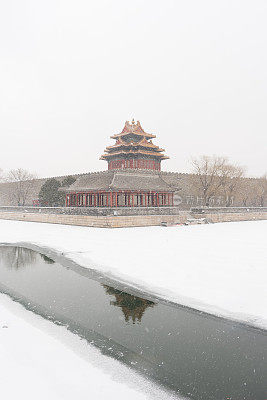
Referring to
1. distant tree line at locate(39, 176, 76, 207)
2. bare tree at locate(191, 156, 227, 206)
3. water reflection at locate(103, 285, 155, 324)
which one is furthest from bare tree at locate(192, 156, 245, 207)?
water reflection at locate(103, 285, 155, 324)

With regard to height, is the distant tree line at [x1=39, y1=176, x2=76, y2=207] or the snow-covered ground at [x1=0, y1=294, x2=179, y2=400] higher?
the distant tree line at [x1=39, y1=176, x2=76, y2=207]

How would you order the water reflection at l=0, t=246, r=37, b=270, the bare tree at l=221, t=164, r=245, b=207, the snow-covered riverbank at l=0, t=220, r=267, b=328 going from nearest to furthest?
1. the snow-covered riverbank at l=0, t=220, r=267, b=328
2. the water reflection at l=0, t=246, r=37, b=270
3. the bare tree at l=221, t=164, r=245, b=207

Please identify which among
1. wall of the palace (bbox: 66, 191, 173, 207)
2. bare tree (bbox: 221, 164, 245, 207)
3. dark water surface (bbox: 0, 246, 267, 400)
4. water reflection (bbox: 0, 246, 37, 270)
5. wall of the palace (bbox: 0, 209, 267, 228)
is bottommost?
dark water surface (bbox: 0, 246, 267, 400)

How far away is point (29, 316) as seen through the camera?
24.6ft

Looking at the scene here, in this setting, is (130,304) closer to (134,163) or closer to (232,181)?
(134,163)

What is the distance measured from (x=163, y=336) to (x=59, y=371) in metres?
2.39

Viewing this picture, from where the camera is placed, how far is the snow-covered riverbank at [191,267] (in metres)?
8.25

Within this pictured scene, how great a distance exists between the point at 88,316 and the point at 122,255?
703 cm

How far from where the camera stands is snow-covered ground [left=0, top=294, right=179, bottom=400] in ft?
14.6

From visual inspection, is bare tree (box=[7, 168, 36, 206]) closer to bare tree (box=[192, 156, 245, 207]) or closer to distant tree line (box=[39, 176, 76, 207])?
distant tree line (box=[39, 176, 76, 207])

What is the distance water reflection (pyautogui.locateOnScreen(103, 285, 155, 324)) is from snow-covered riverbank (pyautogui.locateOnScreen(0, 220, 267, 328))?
0.75m

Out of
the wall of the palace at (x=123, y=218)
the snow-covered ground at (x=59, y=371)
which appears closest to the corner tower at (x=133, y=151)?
the wall of the palace at (x=123, y=218)

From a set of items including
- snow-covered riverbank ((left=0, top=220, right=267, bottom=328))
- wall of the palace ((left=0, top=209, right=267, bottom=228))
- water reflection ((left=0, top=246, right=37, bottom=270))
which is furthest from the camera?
wall of the palace ((left=0, top=209, right=267, bottom=228))

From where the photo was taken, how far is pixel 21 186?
2162 inches
